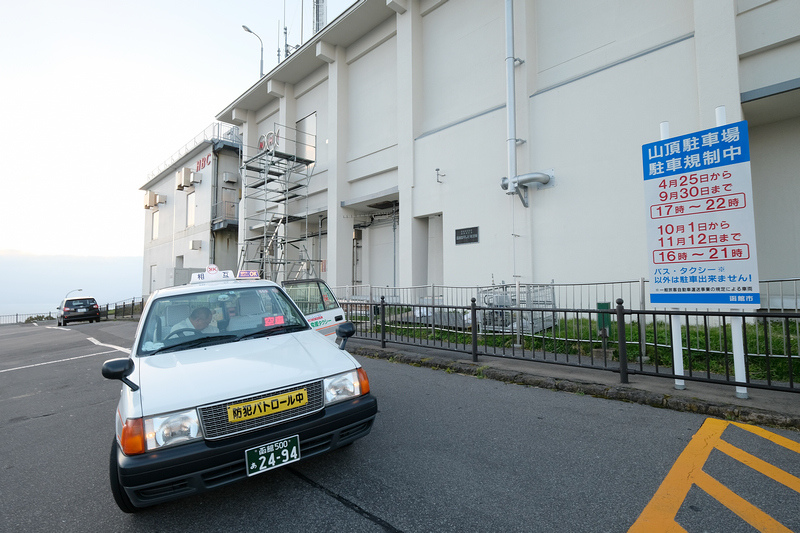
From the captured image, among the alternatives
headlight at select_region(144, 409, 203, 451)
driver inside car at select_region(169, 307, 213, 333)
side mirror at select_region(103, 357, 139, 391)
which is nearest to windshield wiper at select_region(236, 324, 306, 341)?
driver inside car at select_region(169, 307, 213, 333)

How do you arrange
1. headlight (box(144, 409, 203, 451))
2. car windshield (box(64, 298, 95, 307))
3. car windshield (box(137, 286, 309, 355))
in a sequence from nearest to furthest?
1. headlight (box(144, 409, 203, 451))
2. car windshield (box(137, 286, 309, 355))
3. car windshield (box(64, 298, 95, 307))

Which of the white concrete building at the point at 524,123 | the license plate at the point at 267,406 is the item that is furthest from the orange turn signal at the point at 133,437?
the white concrete building at the point at 524,123

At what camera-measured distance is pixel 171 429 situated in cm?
256

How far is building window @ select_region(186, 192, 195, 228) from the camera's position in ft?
92.2

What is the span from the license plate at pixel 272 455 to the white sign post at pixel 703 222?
4910 millimetres

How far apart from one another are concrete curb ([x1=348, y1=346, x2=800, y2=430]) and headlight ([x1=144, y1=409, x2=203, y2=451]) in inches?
185

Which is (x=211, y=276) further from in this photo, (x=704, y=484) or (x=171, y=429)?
(x=704, y=484)

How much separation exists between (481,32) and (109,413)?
569 inches

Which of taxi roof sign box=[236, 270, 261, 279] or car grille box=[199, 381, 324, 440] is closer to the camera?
car grille box=[199, 381, 324, 440]

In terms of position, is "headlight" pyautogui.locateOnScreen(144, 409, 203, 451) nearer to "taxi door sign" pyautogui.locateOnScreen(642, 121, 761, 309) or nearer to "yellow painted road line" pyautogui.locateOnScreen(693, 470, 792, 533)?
"yellow painted road line" pyautogui.locateOnScreen(693, 470, 792, 533)

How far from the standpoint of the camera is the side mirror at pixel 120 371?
282cm

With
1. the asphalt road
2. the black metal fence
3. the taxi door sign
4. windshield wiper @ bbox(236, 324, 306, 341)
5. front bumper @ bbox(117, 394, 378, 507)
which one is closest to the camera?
front bumper @ bbox(117, 394, 378, 507)

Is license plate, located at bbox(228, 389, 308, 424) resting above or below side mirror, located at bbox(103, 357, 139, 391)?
below

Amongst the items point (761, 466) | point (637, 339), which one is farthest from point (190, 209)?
point (761, 466)
